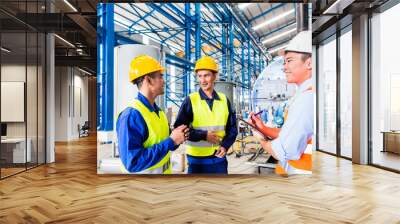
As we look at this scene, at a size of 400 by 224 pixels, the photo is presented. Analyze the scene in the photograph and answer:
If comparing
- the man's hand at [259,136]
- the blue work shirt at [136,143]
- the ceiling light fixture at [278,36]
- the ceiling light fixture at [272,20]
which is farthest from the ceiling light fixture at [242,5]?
the blue work shirt at [136,143]

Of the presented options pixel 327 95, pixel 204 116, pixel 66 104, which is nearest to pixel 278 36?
pixel 204 116

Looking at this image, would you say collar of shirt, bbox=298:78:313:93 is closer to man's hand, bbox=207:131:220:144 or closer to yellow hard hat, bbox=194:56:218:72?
yellow hard hat, bbox=194:56:218:72

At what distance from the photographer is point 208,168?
5473mm

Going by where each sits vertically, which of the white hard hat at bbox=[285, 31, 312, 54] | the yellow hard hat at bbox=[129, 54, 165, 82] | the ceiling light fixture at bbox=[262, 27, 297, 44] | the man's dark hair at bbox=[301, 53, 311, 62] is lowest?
the yellow hard hat at bbox=[129, 54, 165, 82]

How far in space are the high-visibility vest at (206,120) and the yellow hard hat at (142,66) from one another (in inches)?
29.1

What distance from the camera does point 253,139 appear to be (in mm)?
5477

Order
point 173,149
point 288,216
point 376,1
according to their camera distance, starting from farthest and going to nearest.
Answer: point 376,1, point 173,149, point 288,216

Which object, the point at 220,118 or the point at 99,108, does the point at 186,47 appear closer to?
the point at 220,118

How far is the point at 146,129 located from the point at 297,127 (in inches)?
93.5

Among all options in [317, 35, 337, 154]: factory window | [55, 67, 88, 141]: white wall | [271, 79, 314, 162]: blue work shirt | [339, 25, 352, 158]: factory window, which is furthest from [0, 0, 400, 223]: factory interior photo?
[55, 67, 88, 141]: white wall

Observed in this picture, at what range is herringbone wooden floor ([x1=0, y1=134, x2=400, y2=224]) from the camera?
11.7 feet

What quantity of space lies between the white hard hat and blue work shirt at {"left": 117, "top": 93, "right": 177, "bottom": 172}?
7.71 ft

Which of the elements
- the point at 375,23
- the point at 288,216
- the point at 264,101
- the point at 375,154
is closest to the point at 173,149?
the point at 264,101

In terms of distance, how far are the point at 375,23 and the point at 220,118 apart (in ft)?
13.2
